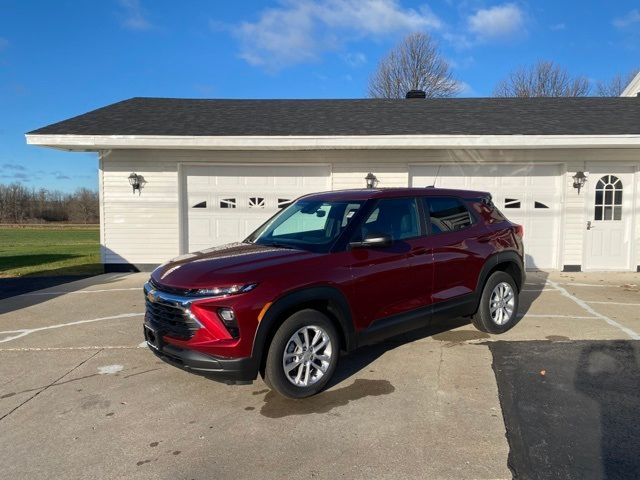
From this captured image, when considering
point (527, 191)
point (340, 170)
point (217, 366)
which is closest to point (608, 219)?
point (527, 191)

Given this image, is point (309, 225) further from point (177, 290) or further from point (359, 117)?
point (359, 117)

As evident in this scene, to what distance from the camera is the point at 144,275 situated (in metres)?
10.3

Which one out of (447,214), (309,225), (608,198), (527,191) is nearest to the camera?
(309,225)

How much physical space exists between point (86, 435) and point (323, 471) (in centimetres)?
179

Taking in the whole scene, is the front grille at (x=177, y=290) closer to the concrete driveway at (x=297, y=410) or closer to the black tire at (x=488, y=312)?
the concrete driveway at (x=297, y=410)

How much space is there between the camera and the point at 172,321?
11.9ft

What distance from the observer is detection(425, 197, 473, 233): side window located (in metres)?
4.86

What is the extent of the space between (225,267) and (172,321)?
1.96ft

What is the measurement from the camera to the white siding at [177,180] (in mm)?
10188

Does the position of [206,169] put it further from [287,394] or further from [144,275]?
[287,394]

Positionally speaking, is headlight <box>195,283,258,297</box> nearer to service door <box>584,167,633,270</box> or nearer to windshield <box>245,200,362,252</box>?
windshield <box>245,200,362,252</box>

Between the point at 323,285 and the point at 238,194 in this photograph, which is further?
the point at 238,194

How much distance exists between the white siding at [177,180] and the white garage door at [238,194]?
24cm

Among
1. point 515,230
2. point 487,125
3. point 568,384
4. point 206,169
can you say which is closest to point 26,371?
point 568,384
